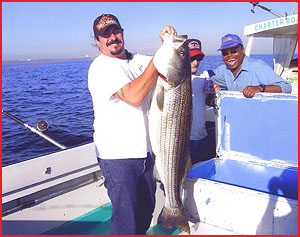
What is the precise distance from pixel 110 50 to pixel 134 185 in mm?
1277

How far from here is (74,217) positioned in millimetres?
3998

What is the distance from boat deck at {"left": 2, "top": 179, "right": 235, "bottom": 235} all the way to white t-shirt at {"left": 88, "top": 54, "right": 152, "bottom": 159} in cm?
142

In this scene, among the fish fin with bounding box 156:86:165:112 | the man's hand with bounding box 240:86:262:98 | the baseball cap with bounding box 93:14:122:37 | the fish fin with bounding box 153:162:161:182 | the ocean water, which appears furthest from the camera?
the ocean water

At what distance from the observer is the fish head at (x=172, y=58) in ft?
8.28

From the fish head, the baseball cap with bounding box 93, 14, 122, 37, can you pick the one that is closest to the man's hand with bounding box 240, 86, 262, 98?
the fish head

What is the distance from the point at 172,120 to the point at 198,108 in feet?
4.85

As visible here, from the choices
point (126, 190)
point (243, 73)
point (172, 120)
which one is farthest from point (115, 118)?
point (243, 73)

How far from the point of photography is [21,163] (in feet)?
11.3

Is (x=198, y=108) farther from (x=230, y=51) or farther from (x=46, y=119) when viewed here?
(x=46, y=119)

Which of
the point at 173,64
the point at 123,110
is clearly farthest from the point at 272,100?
the point at 123,110

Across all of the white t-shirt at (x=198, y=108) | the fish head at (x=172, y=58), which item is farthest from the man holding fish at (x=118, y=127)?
the white t-shirt at (x=198, y=108)

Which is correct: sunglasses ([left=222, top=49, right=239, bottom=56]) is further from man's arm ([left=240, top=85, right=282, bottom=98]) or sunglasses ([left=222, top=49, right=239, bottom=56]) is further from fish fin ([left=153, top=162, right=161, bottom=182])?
fish fin ([left=153, top=162, right=161, bottom=182])

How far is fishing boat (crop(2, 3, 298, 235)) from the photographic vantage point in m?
3.13

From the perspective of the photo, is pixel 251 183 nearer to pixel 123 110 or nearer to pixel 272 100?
pixel 272 100
